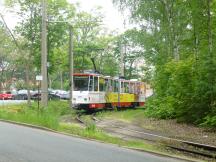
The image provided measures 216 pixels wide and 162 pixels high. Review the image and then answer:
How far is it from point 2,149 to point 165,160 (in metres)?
4.73

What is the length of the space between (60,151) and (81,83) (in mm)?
24768

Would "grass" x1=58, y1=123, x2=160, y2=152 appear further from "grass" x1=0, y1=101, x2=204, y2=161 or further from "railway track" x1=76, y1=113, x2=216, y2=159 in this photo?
"railway track" x1=76, y1=113, x2=216, y2=159

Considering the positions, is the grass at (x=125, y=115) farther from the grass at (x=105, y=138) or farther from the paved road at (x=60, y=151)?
the paved road at (x=60, y=151)

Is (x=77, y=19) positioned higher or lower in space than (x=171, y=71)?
higher

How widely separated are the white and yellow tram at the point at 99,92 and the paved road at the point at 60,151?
810 inches

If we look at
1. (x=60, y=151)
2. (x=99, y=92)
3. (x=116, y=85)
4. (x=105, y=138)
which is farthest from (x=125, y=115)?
(x=60, y=151)

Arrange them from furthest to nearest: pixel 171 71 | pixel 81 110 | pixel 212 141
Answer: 1. pixel 81 110
2. pixel 171 71
3. pixel 212 141

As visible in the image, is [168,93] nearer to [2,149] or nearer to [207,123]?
[207,123]

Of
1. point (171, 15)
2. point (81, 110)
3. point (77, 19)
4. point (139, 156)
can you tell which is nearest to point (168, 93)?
point (171, 15)

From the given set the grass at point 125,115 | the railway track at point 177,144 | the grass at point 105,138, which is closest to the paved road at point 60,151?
the grass at point 105,138

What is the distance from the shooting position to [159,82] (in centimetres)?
3650

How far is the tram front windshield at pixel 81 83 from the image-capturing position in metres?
39.2

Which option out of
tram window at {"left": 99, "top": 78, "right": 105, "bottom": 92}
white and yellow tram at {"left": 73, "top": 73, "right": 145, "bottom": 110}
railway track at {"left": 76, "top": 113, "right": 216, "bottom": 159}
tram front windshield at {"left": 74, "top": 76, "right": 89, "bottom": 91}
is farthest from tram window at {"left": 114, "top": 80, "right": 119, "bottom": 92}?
railway track at {"left": 76, "top": 113, "right": 216, "bottom": 159}

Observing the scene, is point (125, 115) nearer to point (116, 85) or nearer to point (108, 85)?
point (108, 85)
